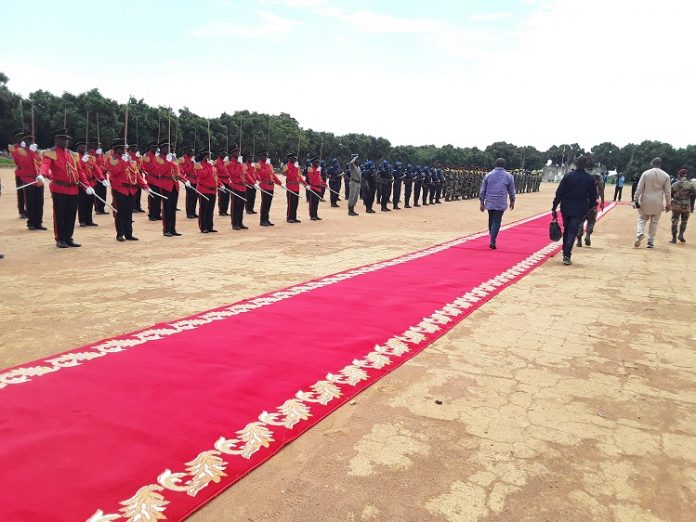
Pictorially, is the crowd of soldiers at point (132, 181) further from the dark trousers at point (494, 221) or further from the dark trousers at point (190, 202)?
the dark trousers at point (494, 221)

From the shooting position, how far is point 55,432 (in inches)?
92.7

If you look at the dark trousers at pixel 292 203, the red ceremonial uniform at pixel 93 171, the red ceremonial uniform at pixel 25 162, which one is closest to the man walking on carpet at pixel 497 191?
the dark trousers at pixel 292 203

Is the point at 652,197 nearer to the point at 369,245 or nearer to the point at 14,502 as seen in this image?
the point at 369,245

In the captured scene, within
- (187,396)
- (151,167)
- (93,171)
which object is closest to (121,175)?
(151,167)

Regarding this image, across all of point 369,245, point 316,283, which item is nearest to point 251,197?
point 369,245

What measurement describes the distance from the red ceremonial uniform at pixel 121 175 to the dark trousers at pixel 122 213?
8 centimetres

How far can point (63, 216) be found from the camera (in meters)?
7.57

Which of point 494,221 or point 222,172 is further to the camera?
point 222,172

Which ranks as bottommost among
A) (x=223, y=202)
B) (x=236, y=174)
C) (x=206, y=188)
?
(x=223, y=202)

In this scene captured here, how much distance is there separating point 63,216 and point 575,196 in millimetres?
7557

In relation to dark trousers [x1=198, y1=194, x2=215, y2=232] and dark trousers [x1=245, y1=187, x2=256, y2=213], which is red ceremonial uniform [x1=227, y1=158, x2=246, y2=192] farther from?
dark trousers [x1=245, y1=187, x2=256, y2=213]

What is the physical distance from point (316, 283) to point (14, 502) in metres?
3.98

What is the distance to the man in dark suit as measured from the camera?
7301 millimetres

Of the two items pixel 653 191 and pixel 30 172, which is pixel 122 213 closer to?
pixel 30 172
